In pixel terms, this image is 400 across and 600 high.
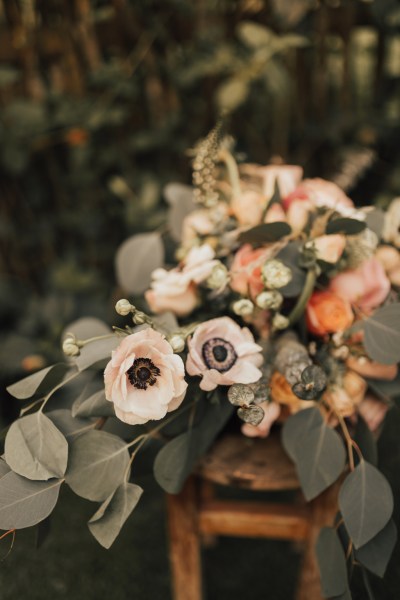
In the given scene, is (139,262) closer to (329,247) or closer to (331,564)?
(329,247)

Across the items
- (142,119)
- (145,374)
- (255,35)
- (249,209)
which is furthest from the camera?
(142,119)

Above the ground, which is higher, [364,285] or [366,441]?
[364,285]

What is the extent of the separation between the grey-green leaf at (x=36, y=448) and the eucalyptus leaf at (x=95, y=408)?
41 mm

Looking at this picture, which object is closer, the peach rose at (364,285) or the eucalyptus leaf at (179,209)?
the peach rose at (364,285)

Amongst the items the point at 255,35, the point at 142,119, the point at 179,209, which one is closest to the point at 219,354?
the point at 179,209

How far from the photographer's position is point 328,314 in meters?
0.75

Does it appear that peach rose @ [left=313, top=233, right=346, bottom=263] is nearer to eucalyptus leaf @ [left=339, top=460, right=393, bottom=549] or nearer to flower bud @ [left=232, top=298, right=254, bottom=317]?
flower bud @ [left=232, top=298, right=254, bottom=317]

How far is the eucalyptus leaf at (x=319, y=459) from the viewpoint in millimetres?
708

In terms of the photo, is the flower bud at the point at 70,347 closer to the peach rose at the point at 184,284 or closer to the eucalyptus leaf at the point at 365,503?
the peach rose at the point at 184,284

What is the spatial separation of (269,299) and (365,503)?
27 cm

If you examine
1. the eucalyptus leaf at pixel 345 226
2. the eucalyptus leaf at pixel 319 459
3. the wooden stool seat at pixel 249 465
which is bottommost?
the wooden stool seat at pixel 249 465

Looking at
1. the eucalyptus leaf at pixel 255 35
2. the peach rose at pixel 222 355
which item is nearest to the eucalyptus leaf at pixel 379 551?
the peach rose at pixel 222 355

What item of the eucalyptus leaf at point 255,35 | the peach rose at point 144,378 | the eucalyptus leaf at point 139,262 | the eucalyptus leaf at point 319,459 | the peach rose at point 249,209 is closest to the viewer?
the peach rose at point 144,378

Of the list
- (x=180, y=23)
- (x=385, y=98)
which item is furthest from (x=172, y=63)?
(x=385, y=98)
